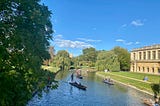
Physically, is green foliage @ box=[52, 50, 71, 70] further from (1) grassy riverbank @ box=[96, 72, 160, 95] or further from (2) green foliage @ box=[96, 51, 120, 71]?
(1) grassy riverbank @ box=[96, 72, 160, 95]

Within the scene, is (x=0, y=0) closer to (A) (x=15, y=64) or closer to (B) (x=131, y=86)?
(A) (x=15, y=64)

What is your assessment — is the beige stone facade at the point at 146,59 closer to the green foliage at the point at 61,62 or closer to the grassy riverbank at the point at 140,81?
the grassy riverbank at the point at 140,81

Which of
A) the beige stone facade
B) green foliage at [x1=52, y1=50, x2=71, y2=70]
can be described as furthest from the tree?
green foliage at [x1=52, y1=50, x2=71, y2=70]

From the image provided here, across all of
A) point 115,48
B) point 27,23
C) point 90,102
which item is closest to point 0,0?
point 27,23

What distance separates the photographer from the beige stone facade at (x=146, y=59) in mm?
88938

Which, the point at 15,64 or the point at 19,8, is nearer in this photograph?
the point at 15,64

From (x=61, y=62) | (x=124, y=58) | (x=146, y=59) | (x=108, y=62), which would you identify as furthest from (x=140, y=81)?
(x=61, y=62)

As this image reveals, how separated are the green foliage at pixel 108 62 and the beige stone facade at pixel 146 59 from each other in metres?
7.45

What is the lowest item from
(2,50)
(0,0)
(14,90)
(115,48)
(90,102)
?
(90,102)

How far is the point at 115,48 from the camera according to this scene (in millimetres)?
120812

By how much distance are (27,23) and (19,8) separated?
9.34 feet

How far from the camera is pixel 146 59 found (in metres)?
97.2

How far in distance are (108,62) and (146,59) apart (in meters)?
16.4

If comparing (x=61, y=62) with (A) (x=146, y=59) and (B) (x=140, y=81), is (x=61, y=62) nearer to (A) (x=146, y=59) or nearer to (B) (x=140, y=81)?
(A) (x=146, y=59)
